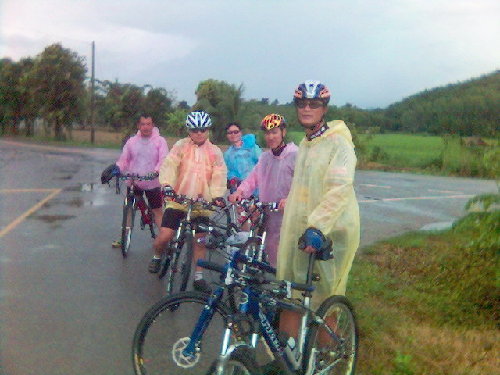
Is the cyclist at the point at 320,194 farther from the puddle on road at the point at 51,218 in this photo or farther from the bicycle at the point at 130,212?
the puddle on road at the point at 51,218

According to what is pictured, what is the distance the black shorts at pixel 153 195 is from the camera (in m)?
9.35

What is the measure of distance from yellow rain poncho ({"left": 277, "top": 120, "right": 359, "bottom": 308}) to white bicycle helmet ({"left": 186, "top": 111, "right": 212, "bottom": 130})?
8.17 ft

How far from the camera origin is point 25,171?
23734 mm

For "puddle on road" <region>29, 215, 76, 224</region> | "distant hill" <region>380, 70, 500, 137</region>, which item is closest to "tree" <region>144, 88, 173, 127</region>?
"puddle on road" <region>29, 215, 76, 224</region>

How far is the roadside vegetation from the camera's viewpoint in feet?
17.4

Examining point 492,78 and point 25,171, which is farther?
point 25,171

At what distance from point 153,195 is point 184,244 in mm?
2515

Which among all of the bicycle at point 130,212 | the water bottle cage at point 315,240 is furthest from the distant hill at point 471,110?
the bicycle at point 130,212

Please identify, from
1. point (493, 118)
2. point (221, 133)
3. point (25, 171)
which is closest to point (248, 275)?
point (493, 118)

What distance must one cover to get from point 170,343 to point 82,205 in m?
10.9

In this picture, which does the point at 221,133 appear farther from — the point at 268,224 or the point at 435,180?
the point at 268,224

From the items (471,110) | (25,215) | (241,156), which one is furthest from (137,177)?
(25,215)

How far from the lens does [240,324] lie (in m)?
3.96

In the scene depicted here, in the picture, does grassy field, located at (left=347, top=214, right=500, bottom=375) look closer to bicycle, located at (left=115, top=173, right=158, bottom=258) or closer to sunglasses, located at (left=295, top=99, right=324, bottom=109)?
sunglasses, located at (left=295, top=99, right=324, bottom=109)
